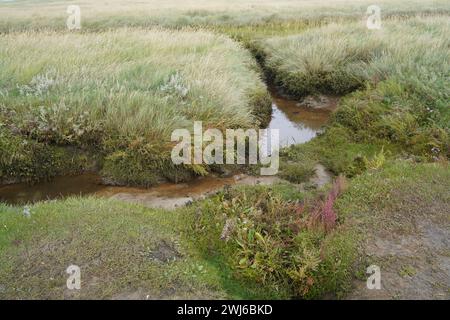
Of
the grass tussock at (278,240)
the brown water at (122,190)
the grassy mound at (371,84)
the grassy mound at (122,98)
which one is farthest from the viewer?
the grassy mound at (371,84)

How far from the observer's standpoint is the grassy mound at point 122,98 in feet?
35.4

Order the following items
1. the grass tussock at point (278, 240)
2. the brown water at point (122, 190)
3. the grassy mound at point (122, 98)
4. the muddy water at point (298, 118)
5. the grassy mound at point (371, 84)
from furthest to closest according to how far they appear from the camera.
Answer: the muddy water at point (298, 118) → the grassy mound at point (371, 84) → the grassy mound at point (122, 98) → the brown water at point (122, 190) → the grass tussock at point (278, 240)

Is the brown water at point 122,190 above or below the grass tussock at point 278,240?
below

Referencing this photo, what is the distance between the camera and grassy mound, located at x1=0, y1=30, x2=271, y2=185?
1080cm

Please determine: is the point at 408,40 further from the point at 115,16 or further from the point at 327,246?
the point at 115,16

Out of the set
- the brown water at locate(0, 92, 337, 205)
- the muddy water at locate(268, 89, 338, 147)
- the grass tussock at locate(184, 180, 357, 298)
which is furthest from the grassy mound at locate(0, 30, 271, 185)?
the grass tussock at locate(184, 180, 357, 298)

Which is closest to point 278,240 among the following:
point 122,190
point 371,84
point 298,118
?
point 122,190

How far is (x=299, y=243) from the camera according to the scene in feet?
22.9

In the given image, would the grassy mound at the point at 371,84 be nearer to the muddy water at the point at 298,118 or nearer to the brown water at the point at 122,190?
the muddy water at the point at 298,118

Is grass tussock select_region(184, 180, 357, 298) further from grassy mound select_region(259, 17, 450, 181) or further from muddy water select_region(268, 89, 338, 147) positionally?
A: muddy water select_region(268, 89, 338, 147)

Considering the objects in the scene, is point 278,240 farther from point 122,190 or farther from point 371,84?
point 371,84

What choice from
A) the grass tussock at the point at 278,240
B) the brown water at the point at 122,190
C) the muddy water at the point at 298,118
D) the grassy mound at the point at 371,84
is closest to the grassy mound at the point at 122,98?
the brown water at the point at 122,190

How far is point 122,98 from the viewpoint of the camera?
467 inches

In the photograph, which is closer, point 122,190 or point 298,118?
point 122,190
